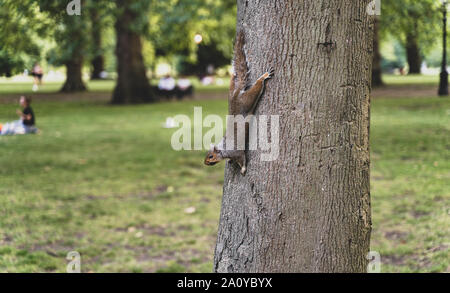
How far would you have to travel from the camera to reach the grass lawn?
5.19 meters

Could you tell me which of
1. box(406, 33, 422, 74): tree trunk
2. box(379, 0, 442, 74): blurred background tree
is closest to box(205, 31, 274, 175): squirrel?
box(379, 0, 442, 74): blurred background tree

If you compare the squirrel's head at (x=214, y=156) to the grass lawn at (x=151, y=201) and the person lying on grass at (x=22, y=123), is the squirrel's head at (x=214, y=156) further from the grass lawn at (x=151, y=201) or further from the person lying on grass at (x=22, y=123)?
the person lying on grass at (x=22, y=123)

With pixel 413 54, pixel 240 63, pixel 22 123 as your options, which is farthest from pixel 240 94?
pixel 22 123

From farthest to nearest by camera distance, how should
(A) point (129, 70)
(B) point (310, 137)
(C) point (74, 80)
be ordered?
(C) point (74, 80) < (A) point (129, 70) < (B) point (310, 137)

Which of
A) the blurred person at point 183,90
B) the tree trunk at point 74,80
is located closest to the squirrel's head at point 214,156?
the tree trunk at point 74,80

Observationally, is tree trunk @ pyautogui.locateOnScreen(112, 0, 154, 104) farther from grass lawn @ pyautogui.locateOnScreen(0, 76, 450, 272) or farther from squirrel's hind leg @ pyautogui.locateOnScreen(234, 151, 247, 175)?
squirrel's hind leg @ pyautogui.locateOnScreen(234, 151, 247, 175)

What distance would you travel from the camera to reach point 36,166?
Answer: 926 cm

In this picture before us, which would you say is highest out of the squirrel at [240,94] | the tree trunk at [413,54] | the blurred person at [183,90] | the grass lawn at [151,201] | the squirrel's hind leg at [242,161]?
the tree trunk at [413,54]

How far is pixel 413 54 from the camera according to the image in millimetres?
6516

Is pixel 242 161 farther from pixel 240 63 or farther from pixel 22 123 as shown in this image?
pixel 22 123

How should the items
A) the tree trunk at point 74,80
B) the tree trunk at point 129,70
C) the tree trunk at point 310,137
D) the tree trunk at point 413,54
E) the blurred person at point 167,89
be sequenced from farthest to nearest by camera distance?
the blurred person at point 167,89, the tree trunk at point 129,70, the tree trunk at point 74,80, the tree trunk at point 413,54, the tree trunk at point 310,137

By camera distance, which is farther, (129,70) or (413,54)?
(129,70)

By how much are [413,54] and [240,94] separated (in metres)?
4.49

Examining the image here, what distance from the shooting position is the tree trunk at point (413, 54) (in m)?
6.09
